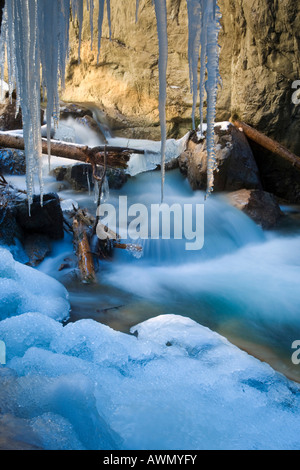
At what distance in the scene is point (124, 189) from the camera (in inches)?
294

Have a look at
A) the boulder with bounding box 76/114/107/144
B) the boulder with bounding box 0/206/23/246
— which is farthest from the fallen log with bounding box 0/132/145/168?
the boulder with bounding box 76/114/107/144

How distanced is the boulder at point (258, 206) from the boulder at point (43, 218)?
3371mm

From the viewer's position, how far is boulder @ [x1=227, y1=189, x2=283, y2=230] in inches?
249

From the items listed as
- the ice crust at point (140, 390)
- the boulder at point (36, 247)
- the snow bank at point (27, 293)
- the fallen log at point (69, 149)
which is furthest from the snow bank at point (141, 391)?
the fallen log at point (69, 149)

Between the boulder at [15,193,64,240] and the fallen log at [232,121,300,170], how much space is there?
4.66 meters

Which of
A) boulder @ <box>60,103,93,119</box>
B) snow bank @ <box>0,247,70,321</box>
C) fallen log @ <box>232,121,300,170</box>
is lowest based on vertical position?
snow bank @ <box>0,247,70,321</box>

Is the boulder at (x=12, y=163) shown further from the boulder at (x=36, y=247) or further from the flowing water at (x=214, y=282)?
the boulder at (x=36, y=247)

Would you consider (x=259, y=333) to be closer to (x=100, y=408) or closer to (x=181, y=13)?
(x=100, y=408)

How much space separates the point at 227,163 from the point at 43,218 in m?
3.83

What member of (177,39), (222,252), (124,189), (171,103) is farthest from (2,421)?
(177,39)

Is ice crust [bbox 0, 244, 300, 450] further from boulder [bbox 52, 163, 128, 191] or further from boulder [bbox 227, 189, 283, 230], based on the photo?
boulder [bbox 52, 163, 128, 191]

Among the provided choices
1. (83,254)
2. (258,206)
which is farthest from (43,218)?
(258,206)

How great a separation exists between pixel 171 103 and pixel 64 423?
9.67 m

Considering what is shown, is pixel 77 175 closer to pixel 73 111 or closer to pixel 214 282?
pixel 73 111
